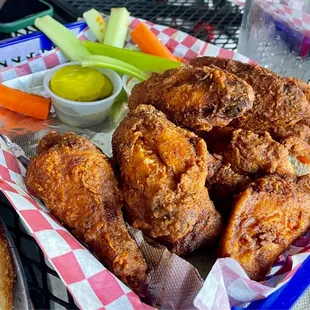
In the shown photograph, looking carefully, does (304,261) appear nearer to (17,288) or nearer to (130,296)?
(130,296)

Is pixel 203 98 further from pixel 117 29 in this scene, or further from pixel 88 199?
pixel 117 29

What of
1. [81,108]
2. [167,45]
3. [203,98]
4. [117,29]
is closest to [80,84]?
[81,108]

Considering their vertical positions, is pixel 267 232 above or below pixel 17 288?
above

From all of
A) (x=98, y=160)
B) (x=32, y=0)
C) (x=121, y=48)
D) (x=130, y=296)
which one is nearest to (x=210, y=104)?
(x=98, y=160)

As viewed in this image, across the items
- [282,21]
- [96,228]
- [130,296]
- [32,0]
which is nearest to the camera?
[130,296]

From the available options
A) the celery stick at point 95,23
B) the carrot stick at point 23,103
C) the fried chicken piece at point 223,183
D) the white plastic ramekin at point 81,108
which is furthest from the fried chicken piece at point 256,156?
the celery stick at point 95,23

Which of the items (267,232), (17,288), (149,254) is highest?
(267,232)
